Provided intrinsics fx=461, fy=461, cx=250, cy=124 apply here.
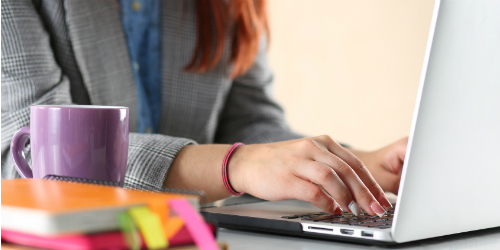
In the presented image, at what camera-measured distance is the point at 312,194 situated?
0.50 metres

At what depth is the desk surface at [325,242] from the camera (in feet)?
1.44

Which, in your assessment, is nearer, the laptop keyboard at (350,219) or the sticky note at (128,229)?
the sticky note at (128,229)

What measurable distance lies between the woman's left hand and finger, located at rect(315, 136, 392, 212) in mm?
198

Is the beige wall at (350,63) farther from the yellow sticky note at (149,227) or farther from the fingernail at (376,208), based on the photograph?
the yellow sticky note at (149,227)

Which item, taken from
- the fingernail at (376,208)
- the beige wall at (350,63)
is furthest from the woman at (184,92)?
the beige wall at (350,63)

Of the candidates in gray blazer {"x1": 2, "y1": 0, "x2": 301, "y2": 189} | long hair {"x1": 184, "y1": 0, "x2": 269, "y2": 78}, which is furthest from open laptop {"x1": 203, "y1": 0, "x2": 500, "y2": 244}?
long hair {"x1": 184, "y1": 0, "x2": 269, "y2": 78}

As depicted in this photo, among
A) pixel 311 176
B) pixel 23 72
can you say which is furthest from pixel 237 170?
pixel 23 72

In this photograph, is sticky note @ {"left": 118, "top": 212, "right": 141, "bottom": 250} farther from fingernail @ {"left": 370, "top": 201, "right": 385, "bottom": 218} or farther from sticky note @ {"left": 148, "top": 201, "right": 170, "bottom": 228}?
fingernail @ {"left": 370, "top": 201, "right": 385, "bottom": 218}

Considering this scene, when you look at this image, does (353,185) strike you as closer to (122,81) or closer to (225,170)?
(225,170)

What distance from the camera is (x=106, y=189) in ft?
1.07

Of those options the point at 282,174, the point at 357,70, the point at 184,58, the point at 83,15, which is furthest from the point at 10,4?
the point at 357,70

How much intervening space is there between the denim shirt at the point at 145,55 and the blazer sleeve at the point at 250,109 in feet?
0.65

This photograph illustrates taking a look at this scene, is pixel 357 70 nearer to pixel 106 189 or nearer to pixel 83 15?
pixel 83 15

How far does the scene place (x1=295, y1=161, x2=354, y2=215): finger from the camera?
485mm
